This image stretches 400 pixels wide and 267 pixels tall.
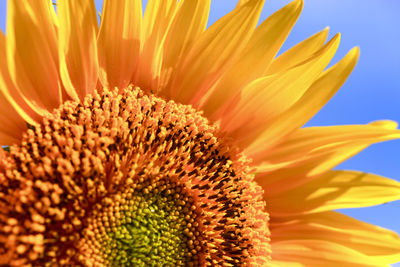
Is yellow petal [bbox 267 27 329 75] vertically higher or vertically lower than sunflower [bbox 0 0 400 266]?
higher

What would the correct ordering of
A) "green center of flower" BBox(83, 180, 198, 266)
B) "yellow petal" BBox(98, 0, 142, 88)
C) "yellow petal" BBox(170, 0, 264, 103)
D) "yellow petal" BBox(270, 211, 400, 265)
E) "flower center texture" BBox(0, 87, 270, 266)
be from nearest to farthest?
"flower center texture" BBox(0, 87, 270, 266) → "green center of flower" BBox(83, 180, 198, 266) → "yellow petal" BBox(98, 0, 142, 88) → "yellow petal" BBox(170, 0, 264, 103) → "yellow petal" BBox(270, 211, 400, 265)

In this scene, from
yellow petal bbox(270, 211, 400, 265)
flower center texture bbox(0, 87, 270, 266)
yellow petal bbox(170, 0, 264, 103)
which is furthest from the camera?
yellow petal bbox(270, 211, 400, 265)

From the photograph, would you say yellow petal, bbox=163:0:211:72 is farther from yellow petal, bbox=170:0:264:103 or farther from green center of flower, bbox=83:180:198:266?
green center of flower, bbox=83:180:198:266

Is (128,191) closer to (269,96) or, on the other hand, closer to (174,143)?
(174,143)

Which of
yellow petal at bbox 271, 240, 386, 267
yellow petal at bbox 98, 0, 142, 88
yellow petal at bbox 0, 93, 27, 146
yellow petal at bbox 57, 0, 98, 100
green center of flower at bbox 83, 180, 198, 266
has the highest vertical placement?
yellow petal at bbox 98, 0, 142, 88

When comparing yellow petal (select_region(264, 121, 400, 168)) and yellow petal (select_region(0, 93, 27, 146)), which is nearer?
yellow petal (select_region(0, 93, 27, 146))

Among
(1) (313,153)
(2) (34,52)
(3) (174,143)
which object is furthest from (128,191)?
(1) (313,153)

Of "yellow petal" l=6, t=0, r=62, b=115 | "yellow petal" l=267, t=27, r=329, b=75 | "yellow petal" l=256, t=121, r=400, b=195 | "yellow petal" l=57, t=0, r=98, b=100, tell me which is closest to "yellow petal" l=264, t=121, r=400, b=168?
"yellow petal" l=256, t=121, r=400, b=195
